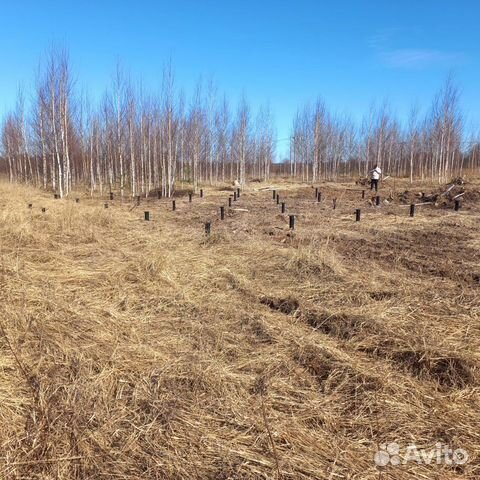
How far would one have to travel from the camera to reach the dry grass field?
184cm

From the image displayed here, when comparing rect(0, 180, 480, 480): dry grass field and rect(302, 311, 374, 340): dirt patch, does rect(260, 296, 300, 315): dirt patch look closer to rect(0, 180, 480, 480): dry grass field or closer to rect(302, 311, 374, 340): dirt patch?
rect(0, 180, 480, 480): dry grass field

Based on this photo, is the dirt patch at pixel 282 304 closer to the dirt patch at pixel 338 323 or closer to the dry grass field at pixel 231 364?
the dry grass field at pixel 231 364

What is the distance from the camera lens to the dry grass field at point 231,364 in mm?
1844

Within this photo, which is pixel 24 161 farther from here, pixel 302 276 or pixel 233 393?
pixel 233 393

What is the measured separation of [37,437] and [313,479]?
1.29 m

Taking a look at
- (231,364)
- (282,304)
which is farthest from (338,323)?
(231,364)

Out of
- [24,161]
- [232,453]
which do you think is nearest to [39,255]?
[232,453]

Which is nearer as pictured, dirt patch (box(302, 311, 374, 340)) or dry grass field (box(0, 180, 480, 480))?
dry grass field (box(0, 180, 480, 480))

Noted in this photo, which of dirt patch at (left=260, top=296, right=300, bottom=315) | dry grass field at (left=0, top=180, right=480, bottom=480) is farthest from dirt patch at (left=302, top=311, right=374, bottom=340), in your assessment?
dirt patch at (left=260, top=296, right=300, bottom=315)

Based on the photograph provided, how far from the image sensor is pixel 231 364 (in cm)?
273

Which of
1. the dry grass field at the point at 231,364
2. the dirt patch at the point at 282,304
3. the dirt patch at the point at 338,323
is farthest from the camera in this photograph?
the dirt patch at the point at 282,304

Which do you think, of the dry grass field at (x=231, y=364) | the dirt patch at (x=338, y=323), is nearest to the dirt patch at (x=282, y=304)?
the dry grass field at (x=231, y=364)

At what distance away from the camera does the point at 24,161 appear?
1019 inches

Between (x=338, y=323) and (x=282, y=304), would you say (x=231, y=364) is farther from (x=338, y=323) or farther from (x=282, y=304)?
(x=282, y=304)
